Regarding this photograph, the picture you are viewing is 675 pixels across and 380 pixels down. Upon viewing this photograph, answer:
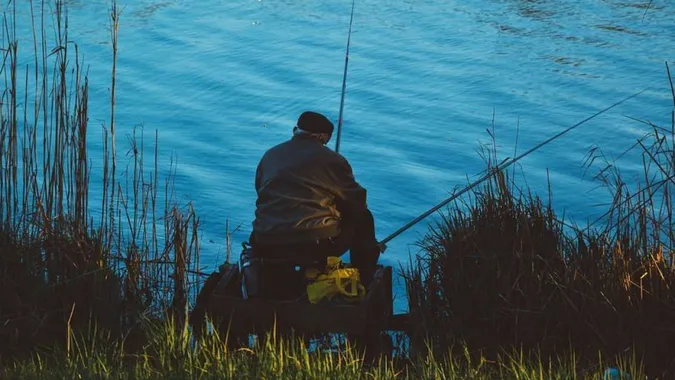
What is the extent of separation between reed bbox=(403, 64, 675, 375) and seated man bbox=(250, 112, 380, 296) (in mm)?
370

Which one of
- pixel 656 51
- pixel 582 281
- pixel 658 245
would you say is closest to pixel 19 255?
pixel 582 281

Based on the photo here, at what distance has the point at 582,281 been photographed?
5344 mm

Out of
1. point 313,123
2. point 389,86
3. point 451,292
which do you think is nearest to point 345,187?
point 313,123

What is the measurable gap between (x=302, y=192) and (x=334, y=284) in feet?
1.43

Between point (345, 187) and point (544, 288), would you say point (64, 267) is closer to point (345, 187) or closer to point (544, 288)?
point (345, 187)

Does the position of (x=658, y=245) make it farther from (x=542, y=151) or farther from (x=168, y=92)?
(x=168, y=92)

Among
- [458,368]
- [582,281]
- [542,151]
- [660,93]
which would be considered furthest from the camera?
[660,93]

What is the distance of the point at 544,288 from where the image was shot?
5.41 m

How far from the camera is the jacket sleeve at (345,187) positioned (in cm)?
548

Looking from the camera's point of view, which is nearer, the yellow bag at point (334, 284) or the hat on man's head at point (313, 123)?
the yellow bag at point (334, 284)

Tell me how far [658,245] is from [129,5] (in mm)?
10661

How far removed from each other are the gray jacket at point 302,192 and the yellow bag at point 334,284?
0.67 ft

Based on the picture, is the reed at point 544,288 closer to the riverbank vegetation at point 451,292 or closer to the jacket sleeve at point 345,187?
the riverbank vegetation at point 451,292

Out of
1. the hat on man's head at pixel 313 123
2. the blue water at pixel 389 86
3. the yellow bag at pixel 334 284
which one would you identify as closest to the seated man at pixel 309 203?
the hat on man's head at pixel 313 123
